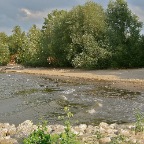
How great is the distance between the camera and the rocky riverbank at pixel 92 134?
10.9 metres

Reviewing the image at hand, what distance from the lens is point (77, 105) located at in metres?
21.0

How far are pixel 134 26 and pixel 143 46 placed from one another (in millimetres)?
3081

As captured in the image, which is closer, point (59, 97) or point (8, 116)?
point (8, 116)

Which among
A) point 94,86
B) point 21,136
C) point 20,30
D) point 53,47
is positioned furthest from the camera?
point 20,30

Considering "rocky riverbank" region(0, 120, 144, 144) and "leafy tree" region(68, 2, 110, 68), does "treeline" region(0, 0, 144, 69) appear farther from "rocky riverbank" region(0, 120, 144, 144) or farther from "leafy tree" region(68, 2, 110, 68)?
"rocky riverbank" region(0, 120, 144, 144)

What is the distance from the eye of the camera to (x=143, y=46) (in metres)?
47.2

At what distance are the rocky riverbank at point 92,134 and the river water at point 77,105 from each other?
1.17 meters

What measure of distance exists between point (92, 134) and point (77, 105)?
886 centimetres

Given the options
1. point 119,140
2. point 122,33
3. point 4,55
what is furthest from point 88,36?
point 119,140

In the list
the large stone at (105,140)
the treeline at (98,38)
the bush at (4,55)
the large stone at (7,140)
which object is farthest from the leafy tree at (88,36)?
the large stone at (105,140)

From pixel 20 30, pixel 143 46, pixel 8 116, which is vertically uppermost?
pixel 20 30

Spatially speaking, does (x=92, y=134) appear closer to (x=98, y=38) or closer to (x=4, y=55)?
(x=98, y=38)

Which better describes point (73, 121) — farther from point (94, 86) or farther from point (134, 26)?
point (134, 26)

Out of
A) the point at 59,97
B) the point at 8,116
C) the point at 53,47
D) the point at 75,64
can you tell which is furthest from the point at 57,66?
the point at 8,116
